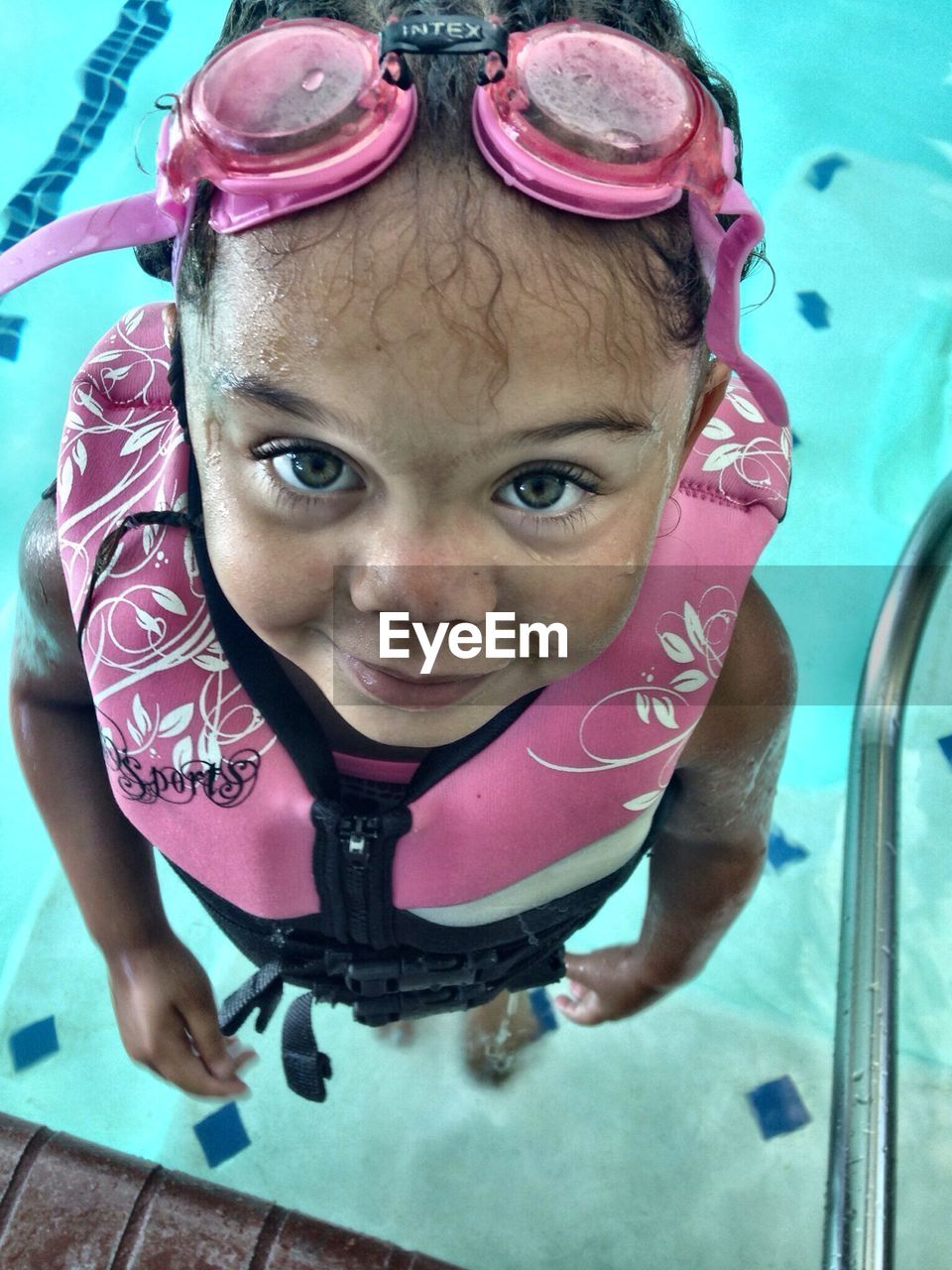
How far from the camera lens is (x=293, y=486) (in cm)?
90

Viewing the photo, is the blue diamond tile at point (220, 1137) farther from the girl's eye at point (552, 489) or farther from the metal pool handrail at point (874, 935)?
the girl's eye at point (552, 489)

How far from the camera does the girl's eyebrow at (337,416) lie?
0.83 meters

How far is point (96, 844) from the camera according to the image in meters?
1.71

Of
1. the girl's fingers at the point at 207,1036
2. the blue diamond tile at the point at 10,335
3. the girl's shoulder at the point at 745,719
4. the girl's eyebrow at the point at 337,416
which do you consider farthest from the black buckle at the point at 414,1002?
the blue diamond tile at the point at 10,335

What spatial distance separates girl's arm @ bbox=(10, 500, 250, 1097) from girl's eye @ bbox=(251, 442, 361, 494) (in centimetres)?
69

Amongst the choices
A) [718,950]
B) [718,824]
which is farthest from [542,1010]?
[718,824]

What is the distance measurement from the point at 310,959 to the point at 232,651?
1.56 feet

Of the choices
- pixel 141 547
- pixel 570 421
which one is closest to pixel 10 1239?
pixel 141 547

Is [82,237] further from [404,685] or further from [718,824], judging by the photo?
[718,824]

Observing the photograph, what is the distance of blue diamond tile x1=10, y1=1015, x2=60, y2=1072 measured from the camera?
264 centimetres

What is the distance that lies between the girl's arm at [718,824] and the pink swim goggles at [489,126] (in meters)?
0.59

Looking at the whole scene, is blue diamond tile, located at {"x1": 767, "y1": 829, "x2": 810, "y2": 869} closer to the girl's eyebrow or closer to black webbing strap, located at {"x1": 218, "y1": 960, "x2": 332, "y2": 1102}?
black webbing strap, located at {"x1": 218, "y1": 960, "x2": 332, "y2": 1102}

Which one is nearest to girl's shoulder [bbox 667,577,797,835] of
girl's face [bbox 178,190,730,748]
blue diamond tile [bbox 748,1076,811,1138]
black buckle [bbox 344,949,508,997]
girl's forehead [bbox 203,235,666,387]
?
black buckle [bbox 344,949,508,997]

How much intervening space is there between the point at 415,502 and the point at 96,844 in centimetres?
106
